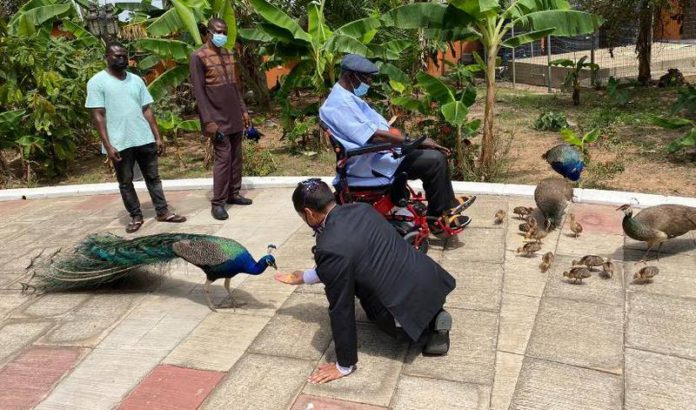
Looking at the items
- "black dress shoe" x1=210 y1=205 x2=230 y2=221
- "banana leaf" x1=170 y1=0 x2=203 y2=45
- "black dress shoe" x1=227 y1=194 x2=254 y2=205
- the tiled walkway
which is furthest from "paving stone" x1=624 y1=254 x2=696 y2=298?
"banana leaf" x1=170 y1=0 x2=203 y2=45

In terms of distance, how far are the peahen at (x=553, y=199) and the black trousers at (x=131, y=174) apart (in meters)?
3.77

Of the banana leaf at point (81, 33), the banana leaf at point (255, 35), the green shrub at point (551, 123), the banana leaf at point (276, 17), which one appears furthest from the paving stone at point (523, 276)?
the banana leaf at point (81, 33)

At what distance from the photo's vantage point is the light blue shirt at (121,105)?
549 centimetres

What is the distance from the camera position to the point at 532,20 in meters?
7.04

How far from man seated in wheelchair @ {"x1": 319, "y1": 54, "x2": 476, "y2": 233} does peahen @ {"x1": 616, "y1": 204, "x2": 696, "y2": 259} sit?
1327 millimetres

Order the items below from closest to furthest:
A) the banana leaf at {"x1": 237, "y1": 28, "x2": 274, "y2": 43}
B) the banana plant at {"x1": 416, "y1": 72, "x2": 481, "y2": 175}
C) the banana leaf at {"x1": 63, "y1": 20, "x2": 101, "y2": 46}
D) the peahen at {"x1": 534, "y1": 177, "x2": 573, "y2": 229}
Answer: the peahen at {"x1": 534, "y1": 177, "x2": 573, "y2": 229} < the banana plant at {"x1": 416, "y1": 72, "x2": 481, "y2": 175} < the banana leaf at {"x1": 237, "y1": 28, "x2": 274, "y2": 43} < the banana leaf at {"x1": 63, "y1": 20, "x2": 101, "y2": 46}

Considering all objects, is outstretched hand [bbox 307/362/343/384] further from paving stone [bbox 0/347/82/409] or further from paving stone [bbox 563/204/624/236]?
paving stone [bbox 563/204/624/236]

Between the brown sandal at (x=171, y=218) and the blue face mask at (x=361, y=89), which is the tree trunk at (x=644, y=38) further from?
the brown sandal at (x=171, y=218)

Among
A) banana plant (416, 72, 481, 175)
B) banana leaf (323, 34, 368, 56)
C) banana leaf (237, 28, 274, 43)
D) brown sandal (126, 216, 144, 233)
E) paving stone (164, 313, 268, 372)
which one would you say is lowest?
paving stone (164, 313, 268, 372)

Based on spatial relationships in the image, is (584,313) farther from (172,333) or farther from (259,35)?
(259,35)

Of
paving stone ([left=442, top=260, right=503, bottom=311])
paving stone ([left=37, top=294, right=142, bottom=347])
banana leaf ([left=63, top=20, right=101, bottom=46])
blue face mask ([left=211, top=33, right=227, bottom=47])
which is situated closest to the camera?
paving stone ([left=37, top=294, right=142, bottom=347])

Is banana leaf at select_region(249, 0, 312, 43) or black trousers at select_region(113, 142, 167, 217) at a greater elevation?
banana leaf at select_region(249, 0, 312, 43)

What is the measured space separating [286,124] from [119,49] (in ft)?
16.2

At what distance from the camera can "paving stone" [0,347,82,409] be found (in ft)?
11.1
